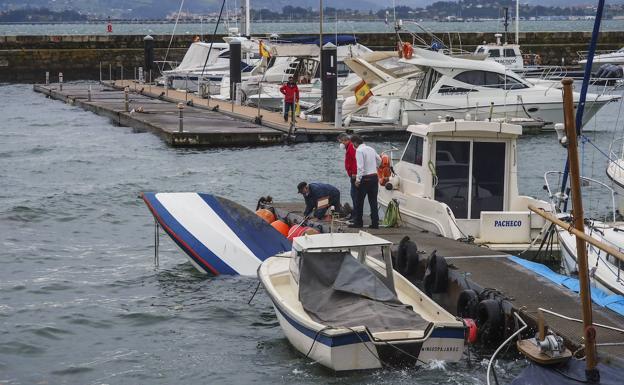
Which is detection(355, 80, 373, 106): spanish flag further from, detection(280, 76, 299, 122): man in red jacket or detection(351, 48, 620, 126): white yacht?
detection(280, 76, 299, 122): man in red jacket

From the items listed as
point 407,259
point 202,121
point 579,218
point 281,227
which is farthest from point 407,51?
point 579,218

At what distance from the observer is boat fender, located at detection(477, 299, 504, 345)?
548 inches

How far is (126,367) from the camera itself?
47.2 feet

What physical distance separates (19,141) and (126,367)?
2556cm

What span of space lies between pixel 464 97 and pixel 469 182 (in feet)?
55.0

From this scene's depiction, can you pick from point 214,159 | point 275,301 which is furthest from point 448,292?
point 214,159

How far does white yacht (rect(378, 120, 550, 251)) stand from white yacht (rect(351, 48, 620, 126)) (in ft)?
51.5

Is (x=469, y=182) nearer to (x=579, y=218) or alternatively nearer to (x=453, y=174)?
(x=453, y=174)

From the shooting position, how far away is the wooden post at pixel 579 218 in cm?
1059

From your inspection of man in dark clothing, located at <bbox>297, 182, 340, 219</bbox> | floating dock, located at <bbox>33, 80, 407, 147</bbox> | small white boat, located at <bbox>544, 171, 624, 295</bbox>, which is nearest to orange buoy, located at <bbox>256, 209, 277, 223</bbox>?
man in dark clothing, located at <bbox>297, 182, 340, 219</bbox>

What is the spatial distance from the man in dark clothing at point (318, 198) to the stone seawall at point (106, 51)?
161 ft

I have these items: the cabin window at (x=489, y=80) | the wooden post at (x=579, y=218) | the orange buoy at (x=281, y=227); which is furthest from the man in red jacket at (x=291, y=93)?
the wooden post at (x=579, y=218)

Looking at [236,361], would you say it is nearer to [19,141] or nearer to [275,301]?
[275,301]

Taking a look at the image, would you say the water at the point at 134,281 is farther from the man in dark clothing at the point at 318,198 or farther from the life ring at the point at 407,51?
the life ring at the point at 407,51
